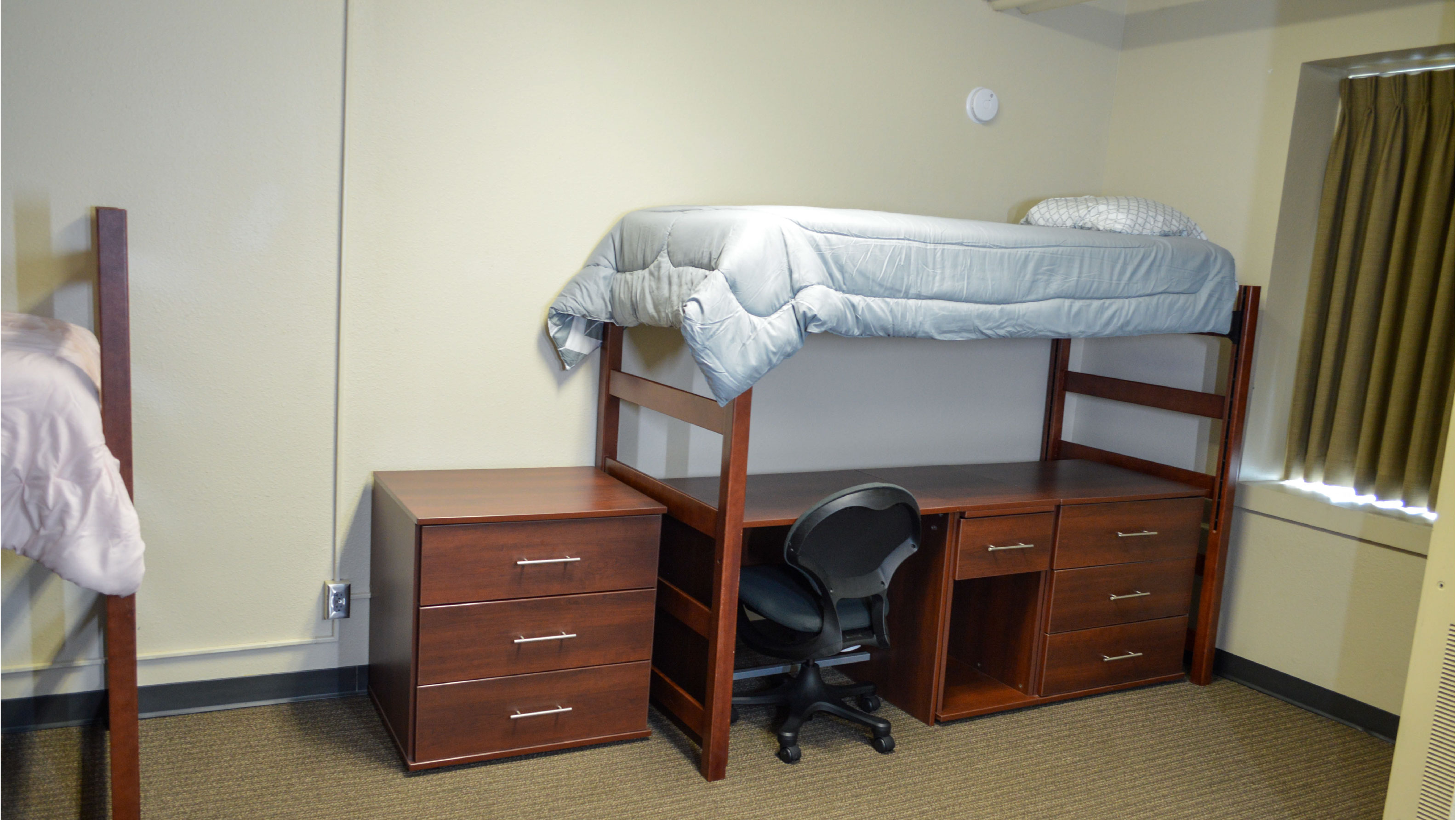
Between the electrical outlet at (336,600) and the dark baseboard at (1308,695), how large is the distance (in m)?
2.79

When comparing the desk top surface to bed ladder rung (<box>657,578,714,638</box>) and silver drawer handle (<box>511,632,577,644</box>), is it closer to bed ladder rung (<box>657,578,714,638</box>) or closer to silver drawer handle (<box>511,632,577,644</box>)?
bed ladder rung (<box>657,578,714,638</box>)

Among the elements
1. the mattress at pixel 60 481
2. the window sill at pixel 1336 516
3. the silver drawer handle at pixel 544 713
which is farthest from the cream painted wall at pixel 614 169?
the mattress at pixel 60 481

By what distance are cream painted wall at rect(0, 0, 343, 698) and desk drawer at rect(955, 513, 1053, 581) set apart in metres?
1.77

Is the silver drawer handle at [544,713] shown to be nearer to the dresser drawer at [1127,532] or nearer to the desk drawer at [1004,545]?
the desk drawer at [1004,545]

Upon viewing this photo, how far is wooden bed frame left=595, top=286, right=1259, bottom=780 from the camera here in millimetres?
2426

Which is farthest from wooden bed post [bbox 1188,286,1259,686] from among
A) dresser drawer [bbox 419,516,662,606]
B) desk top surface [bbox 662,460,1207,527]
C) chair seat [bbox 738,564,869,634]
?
dresser drawer [bbox 419,516,662,606]

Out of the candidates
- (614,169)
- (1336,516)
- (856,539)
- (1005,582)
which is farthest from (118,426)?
(1336,516)

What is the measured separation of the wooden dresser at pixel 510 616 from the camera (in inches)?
91.5

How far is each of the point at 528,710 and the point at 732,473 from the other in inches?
30.7

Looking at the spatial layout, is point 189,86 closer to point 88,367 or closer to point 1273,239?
point 88,367

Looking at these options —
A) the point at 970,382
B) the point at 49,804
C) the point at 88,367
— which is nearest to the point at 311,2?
the point at 88,367

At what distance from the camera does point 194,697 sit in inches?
103

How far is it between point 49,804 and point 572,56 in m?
2.20

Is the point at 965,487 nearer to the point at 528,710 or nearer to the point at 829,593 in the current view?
the point at 829,593
